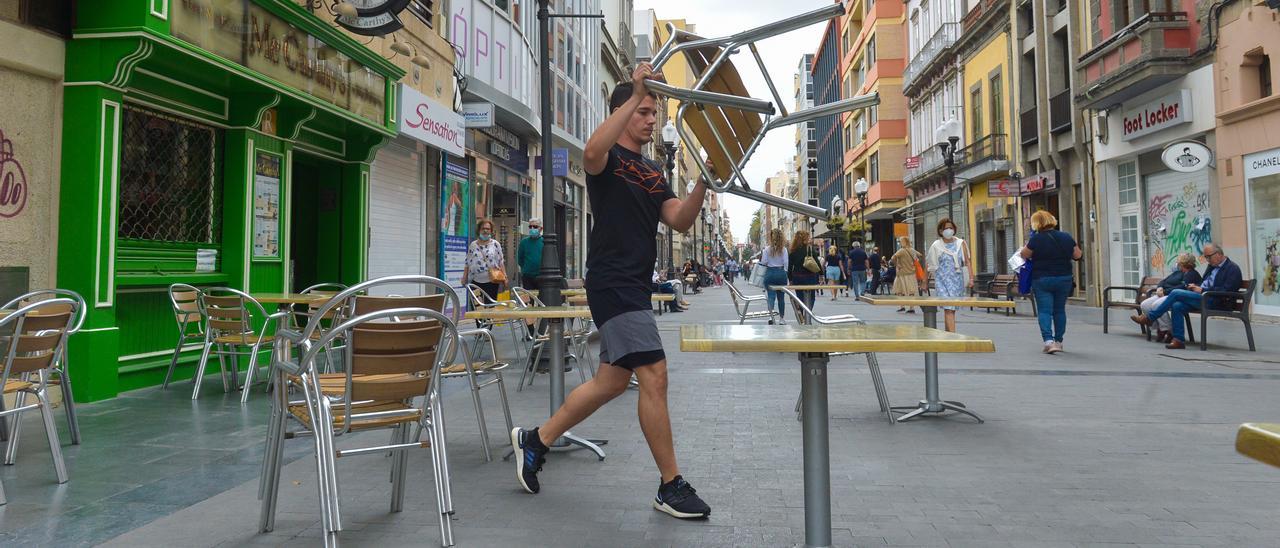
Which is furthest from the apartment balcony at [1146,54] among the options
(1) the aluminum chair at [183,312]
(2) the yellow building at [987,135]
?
(1) the aluminum chair at [183,312]

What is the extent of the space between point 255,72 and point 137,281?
215 centimetres

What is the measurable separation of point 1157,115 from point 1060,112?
4.64 metres

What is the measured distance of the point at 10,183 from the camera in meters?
5.70

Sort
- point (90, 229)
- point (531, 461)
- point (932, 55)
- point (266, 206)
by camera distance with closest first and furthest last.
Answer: point (531, 461)
point (90, 229)
point (266, 206)
point (932, 55)

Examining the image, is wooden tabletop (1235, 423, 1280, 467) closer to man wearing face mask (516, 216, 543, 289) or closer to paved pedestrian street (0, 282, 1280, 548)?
paved pedestrian street (0, 282, 1280, 548)

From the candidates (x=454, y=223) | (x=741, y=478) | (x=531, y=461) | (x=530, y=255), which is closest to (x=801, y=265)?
(x=530, y=255)

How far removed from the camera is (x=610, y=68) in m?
31.6

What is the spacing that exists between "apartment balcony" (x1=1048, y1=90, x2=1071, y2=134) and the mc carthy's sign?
2654mm

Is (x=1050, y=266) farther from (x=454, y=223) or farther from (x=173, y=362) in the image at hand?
(x=454, y=223)

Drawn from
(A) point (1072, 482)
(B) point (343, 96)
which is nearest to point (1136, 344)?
(A) point (1072, 482)

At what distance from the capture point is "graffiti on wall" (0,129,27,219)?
563 cm

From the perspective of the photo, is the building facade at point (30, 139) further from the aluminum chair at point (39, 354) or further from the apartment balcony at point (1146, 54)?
the apartment balcony at point (1146, 54)

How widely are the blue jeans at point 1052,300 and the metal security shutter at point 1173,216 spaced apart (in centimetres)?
832

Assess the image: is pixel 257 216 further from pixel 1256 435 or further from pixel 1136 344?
pixel 1136 344
